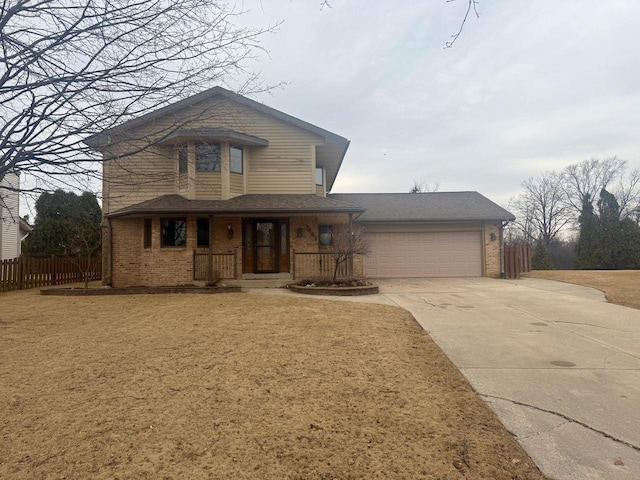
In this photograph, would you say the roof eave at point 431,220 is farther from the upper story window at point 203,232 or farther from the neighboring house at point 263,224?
the upper story window at point 203,232

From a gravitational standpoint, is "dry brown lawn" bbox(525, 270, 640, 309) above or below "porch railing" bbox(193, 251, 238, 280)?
below

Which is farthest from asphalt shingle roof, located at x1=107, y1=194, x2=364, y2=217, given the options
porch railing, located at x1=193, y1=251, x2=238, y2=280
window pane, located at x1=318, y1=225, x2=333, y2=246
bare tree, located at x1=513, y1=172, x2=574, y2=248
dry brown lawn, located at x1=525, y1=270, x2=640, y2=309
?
bare tree, located at x1=513, y1=172, x2=574, y2=248

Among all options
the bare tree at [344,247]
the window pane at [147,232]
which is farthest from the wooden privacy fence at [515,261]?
the window pane at [147,232]

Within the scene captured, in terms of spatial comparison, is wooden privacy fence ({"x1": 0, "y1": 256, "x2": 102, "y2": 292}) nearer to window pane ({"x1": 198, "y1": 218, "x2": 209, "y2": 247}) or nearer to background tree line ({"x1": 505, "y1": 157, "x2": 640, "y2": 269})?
window pane ({"x1": 198, "y1": 218, "x2": 209, "y2": 247})

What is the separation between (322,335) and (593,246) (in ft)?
99.0

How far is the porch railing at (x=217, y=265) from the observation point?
12.7 metres

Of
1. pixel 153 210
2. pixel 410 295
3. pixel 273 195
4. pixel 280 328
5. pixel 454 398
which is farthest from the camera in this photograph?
pixel 273 195

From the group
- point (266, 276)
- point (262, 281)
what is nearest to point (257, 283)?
point (262, 281)

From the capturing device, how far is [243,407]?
126 inches

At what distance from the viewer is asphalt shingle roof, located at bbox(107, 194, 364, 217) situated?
12039 mm

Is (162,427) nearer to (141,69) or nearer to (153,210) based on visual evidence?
(141,69)

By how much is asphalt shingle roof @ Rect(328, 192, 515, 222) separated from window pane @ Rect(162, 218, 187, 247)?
7.04 m

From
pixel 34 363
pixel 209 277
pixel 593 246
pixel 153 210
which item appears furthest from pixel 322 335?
pixel 593 246

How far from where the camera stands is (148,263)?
42.5 ft
